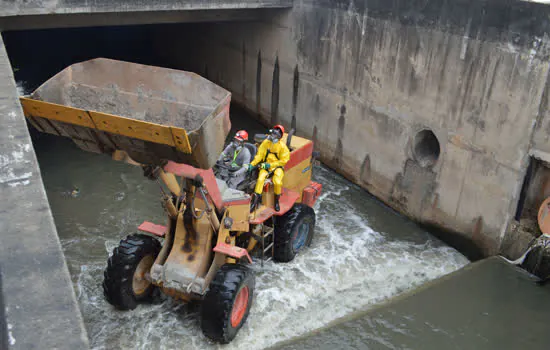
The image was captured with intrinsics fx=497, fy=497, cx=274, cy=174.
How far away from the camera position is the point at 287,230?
7402 millimetres

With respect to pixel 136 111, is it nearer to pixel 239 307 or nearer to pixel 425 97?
pixel 239 307

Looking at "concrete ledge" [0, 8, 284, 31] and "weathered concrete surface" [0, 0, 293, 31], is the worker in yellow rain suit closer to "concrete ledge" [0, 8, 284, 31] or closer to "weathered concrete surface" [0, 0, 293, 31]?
"weathered concrete surface" [0, 0, 293, 31]

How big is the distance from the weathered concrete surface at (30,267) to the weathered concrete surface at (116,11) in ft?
21.4

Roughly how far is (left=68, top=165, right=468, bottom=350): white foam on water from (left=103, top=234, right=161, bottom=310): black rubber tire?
314 mm

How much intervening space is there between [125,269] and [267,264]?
→ 2354 millimetres

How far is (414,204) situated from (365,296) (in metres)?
2.84

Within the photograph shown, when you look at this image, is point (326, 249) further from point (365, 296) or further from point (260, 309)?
point (260, 309)

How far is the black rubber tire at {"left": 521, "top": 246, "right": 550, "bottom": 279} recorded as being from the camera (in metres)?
7.30

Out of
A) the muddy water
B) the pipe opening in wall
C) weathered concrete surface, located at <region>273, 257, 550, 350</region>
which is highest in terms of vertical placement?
the pipe opening in wall

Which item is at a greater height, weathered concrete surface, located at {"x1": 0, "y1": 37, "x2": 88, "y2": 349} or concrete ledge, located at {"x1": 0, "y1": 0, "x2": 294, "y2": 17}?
concrete ledge, located at {"x1": 0, "y1": 0, "x2": 294, "y2": 17}

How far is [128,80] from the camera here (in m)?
5.46

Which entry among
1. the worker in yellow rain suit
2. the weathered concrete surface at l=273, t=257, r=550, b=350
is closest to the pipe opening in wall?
the weathered concrete surface at l=273, t=257, r=550, b=350

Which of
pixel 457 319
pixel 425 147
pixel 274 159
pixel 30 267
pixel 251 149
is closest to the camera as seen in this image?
pixel 30 267

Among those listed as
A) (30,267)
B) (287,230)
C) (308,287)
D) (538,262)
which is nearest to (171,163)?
(287,230)
